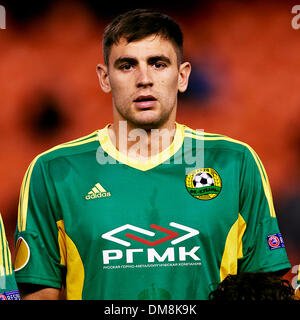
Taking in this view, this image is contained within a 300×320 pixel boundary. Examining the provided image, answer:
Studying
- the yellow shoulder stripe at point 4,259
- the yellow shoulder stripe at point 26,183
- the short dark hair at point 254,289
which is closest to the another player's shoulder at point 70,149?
the yellow shoulder stripe at point 26,183

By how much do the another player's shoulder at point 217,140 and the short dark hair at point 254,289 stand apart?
143 cm

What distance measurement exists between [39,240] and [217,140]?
990mm

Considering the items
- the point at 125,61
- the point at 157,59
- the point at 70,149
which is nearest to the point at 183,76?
the point at 157,59

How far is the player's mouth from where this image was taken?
3.43m

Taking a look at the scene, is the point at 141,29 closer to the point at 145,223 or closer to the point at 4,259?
the point at 145,223

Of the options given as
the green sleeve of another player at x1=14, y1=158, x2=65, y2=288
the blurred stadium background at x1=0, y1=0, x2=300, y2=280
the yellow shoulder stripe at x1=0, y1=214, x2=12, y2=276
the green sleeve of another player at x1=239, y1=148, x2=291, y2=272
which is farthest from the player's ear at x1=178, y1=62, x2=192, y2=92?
the yellow shoulder stripe at x1=0, y1=214, x2=12, y2=276

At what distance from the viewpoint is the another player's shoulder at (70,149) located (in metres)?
3.57

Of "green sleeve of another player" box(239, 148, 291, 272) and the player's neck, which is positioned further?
the player's neck

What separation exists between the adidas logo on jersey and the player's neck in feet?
0.74

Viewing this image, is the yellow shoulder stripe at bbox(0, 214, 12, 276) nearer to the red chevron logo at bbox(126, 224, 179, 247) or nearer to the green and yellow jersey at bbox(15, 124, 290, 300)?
the green and yellow jersey at bbox(15, 124, 290, 300)

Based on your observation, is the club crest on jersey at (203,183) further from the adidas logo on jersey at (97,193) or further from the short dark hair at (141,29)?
the short dark hair at (141,29)

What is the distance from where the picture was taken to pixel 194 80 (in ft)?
12.9

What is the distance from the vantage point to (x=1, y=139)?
3949 mm
